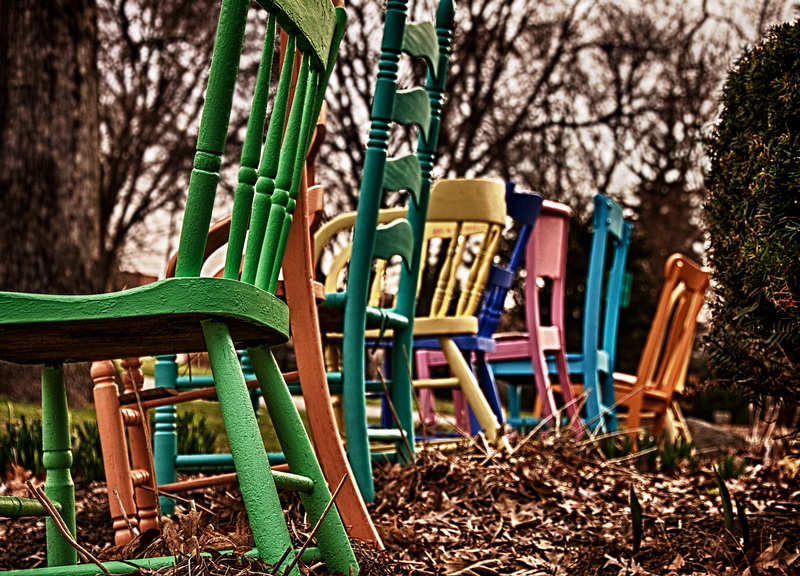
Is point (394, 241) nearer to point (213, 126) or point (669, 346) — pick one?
point (213, 126)

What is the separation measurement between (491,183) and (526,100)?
8579mm

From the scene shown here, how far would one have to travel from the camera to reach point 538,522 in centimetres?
266

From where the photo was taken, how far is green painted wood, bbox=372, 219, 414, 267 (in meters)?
2.68

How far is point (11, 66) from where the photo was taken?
6.69 metres

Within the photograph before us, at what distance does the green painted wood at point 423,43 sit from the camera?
2719 mm

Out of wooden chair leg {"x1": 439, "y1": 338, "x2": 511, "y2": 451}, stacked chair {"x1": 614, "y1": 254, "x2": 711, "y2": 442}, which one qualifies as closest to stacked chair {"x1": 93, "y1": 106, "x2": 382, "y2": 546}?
wooden chair leg {"x1": 439, "y1": 338, "x2": 511, "y2": 451}

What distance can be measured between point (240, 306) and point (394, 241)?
138 cm

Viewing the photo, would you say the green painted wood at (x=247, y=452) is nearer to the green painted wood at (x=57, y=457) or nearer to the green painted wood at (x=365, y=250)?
the green painted wood at (x=57, y=457)

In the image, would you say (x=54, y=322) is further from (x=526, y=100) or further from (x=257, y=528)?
(x=526, y=100)

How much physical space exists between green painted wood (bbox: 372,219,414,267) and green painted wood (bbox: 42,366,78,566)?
1.09m

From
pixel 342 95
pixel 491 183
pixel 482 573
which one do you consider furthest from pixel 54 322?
pixel 342 95

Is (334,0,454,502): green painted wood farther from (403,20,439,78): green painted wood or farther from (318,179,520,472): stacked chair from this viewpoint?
(318,179,520,472): stacked chair

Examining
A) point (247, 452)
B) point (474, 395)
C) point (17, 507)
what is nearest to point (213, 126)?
point (247, 452)

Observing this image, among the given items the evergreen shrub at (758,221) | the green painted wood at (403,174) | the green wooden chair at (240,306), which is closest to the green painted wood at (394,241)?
Answer: the green painted wood at (403,174)
